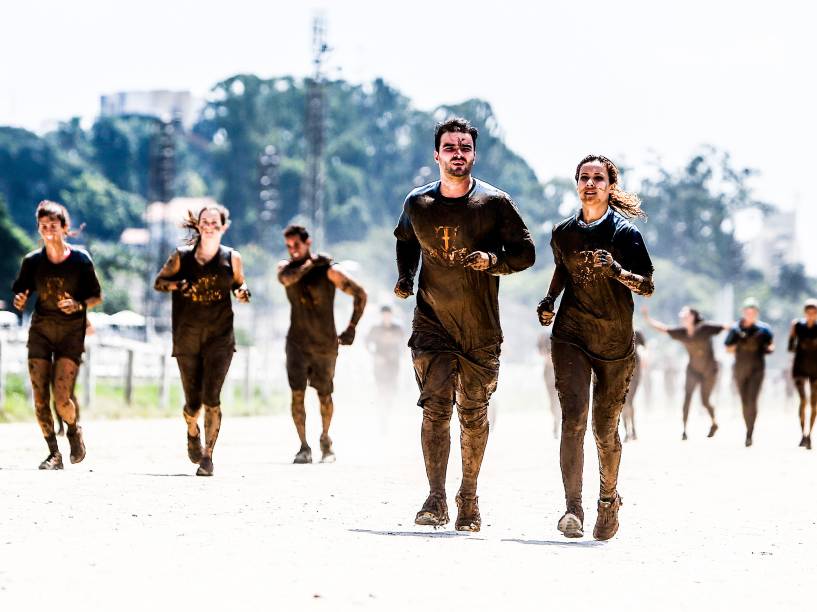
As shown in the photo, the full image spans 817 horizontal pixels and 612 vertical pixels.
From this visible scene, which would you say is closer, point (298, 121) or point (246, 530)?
point (246, 530)

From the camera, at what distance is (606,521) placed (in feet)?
30.7

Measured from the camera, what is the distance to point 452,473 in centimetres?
1436

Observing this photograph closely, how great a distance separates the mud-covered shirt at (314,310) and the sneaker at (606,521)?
253 inches

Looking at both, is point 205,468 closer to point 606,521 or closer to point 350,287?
point 350,287

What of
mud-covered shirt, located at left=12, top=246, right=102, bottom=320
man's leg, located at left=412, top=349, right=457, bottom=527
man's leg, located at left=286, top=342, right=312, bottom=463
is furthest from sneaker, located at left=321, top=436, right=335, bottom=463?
man's leg, located at left=412, top=349, right=457, bottom=527

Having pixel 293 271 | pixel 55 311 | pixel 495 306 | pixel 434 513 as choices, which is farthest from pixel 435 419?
pixel 293 271

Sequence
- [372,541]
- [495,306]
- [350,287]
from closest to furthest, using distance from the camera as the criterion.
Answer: [372,541], [495,306], [350,287]

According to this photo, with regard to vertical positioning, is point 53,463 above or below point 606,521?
below

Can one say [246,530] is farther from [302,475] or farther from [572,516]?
[302,475]

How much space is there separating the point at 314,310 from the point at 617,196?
6.40 m

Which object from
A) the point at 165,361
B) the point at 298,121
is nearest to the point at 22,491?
the point at 165,361

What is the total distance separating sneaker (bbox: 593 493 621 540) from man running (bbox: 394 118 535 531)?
613 mm

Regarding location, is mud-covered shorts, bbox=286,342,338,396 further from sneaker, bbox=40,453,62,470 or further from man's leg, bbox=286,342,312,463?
sneaker, bbox=40,453,62,470

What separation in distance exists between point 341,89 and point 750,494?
5764 inches
